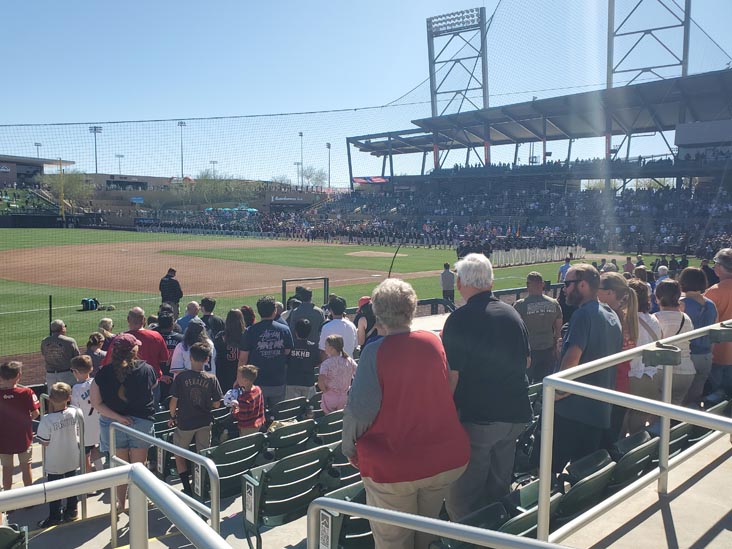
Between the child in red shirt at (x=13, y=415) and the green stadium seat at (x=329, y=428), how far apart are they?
2.78 meters

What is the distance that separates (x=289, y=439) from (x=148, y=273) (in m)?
23.9

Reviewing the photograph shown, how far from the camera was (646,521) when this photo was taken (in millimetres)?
3742

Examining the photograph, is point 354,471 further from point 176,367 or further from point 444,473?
point 176,367

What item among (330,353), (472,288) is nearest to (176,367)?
(330,353)

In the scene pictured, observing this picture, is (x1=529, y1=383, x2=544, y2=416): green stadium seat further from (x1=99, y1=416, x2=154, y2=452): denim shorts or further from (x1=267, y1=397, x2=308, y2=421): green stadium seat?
(x1=99, y1=416, x2=154, y2=452): denim shorts

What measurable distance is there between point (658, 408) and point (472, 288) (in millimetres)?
1364

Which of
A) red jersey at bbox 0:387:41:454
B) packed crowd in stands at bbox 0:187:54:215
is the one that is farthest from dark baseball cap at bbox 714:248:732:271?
packed crowd in stands at bbox 0:187:54:215

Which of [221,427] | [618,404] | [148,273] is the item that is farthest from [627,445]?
[148,273]

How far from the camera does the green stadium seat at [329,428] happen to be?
5523mm

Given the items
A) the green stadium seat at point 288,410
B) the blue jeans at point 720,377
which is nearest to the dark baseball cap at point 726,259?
the blue jeans at point 720,377

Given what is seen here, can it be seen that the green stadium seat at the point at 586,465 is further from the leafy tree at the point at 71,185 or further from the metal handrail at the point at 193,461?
the leafy tree at the point at 71,185

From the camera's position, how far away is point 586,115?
4975cm

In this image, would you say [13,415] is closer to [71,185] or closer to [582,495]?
[582,495]

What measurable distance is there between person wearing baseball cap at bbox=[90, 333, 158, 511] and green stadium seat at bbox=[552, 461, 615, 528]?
11.8 feet
